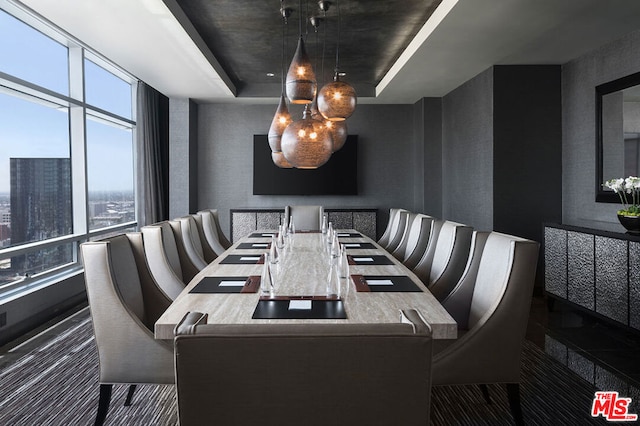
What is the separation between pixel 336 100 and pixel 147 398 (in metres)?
2.29

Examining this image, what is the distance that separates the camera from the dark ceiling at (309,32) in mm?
4520

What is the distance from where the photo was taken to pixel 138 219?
7457mm

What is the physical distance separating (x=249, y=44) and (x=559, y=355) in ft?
14.4

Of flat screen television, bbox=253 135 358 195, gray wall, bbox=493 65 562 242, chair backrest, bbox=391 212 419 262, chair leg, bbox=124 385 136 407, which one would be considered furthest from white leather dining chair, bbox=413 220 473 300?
flat screen television, bbox=253 135 358 195

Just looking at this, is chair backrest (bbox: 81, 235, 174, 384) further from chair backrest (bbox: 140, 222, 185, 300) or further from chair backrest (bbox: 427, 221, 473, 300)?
chair backrest (bbox: 427, 221, 473, 300)

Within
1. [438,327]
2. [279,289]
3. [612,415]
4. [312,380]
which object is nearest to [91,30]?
[279,289]

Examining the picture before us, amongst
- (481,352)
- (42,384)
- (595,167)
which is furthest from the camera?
(595,167)

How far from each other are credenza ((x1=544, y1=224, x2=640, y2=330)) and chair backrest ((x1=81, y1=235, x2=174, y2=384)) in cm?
337

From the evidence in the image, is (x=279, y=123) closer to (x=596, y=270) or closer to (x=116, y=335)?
(x=116, y=335)

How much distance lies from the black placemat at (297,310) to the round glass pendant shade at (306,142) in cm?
119

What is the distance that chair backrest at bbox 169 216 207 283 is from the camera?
388 centimetres

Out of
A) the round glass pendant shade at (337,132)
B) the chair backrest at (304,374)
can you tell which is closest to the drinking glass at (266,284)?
the chair backrest at (304,374)

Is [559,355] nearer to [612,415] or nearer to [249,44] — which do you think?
[612,415]

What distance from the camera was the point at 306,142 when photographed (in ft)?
10.5
